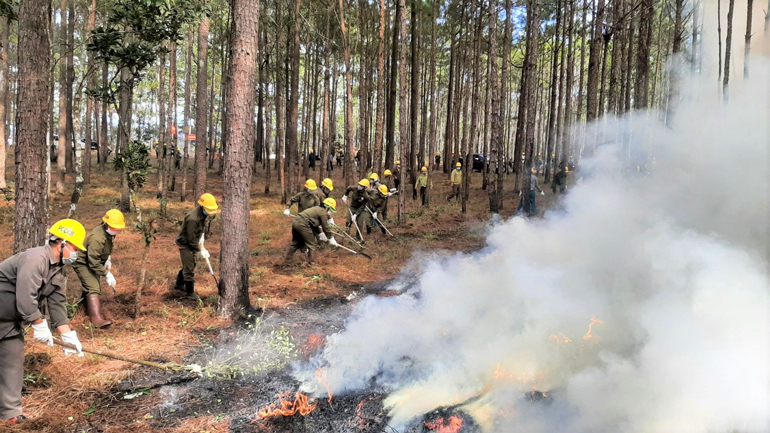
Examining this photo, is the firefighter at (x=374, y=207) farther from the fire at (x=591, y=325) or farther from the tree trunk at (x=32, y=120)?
the fire at (x=591, y=325)

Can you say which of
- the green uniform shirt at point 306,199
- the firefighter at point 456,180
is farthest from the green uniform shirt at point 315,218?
the firefighter at point 456,180

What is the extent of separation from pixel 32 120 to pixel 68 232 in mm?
2310

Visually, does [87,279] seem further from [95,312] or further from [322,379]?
[322,379]

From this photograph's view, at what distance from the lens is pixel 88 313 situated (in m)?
6.02

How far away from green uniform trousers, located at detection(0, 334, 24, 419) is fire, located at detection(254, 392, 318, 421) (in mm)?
2120

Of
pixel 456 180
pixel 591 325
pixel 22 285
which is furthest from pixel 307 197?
pixel 456 180

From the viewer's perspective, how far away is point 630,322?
4316 millimetres

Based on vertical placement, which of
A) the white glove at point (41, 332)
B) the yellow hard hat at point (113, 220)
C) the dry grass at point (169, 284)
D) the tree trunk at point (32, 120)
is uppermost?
the tree trunk at point (32, 120)

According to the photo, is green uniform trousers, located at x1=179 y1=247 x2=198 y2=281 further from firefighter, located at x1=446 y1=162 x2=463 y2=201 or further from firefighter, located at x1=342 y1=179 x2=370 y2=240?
firefighter, located at x1=446 y1=162 x2=463 y2=201

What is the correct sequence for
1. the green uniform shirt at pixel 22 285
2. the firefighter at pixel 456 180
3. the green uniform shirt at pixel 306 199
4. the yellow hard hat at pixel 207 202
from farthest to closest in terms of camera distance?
the firefighter at pixel 456 180
the green uniform shirt at pixel 306 199
the yellow hard hat at pixel 207 202
the green uniform shirt at pixel 22 285

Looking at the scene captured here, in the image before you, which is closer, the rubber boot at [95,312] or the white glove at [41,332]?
the white glove at [41,332]

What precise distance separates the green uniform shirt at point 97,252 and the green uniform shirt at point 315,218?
4098 millimetres

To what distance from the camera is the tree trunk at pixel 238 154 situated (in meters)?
6.06

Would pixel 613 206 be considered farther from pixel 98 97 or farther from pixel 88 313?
pixel 98 97
